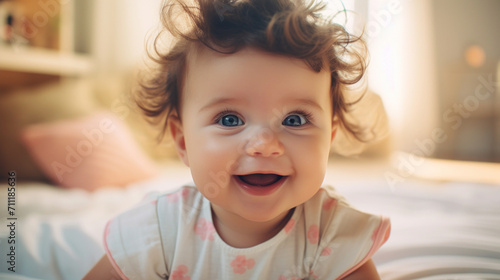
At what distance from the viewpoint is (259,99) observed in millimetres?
613

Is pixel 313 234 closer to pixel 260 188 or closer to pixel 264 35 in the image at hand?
Answer: pixel 260 188

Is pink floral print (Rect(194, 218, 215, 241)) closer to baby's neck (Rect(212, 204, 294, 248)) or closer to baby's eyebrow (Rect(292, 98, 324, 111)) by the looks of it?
baby's neck (Rect(212, 204, 294, 248))

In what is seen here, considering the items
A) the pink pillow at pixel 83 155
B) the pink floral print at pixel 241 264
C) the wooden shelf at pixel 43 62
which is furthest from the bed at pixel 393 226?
the wooden shelf at pixel 43 62

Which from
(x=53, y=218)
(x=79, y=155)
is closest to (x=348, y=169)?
(x=79, y=155)

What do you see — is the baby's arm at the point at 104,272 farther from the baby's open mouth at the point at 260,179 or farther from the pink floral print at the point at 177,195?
the baby's open mouth at the point at 260,179

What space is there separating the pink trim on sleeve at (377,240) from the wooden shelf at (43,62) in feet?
6.05

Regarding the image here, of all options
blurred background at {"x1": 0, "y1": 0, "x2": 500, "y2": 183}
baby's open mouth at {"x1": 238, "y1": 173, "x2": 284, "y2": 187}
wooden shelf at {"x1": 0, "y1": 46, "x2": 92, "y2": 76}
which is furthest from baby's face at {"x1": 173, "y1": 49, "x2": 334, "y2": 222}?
wooden shelf at {"x1": 0, "y1": 46, "x2": 92, "y2": 76}

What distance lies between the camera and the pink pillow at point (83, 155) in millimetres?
1594

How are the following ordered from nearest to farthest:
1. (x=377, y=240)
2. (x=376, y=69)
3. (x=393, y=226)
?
(x=377, y=240) → (x=393, y=226) → (x=376, y=69)

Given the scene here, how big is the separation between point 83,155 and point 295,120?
1.21 meters

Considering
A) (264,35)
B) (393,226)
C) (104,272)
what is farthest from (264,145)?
(393,226)

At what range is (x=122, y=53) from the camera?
252 centimetres

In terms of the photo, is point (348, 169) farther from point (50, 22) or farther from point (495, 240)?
point (50, 22)

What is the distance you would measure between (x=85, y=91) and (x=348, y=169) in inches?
51.7
